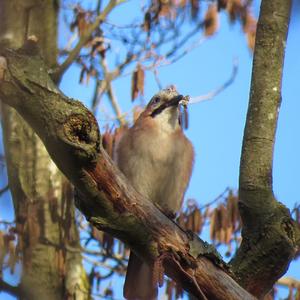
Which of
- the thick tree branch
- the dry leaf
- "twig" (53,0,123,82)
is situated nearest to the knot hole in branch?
the thick tree branch

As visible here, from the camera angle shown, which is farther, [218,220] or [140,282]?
[218,220]

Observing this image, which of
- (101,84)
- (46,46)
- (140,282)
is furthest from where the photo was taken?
(101,84)

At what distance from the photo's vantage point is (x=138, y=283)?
500cm

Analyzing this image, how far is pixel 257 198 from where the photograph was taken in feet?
13.1

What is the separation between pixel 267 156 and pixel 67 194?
2.44m

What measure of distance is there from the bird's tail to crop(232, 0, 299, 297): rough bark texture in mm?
980

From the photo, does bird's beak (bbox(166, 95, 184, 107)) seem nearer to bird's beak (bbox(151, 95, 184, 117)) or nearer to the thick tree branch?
bird's beak (bbox(151, 95, 184, 117))

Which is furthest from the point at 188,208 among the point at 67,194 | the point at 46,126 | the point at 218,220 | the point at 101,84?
the point at 46,126

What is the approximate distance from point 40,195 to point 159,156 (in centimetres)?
124

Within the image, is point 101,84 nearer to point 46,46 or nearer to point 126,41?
point 126,41

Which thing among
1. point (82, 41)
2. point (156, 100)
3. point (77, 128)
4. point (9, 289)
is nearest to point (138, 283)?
point (9, 289)

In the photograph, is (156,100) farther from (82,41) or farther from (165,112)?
(82,41)

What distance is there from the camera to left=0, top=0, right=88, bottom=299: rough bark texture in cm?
570

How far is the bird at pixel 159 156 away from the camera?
211 inches
